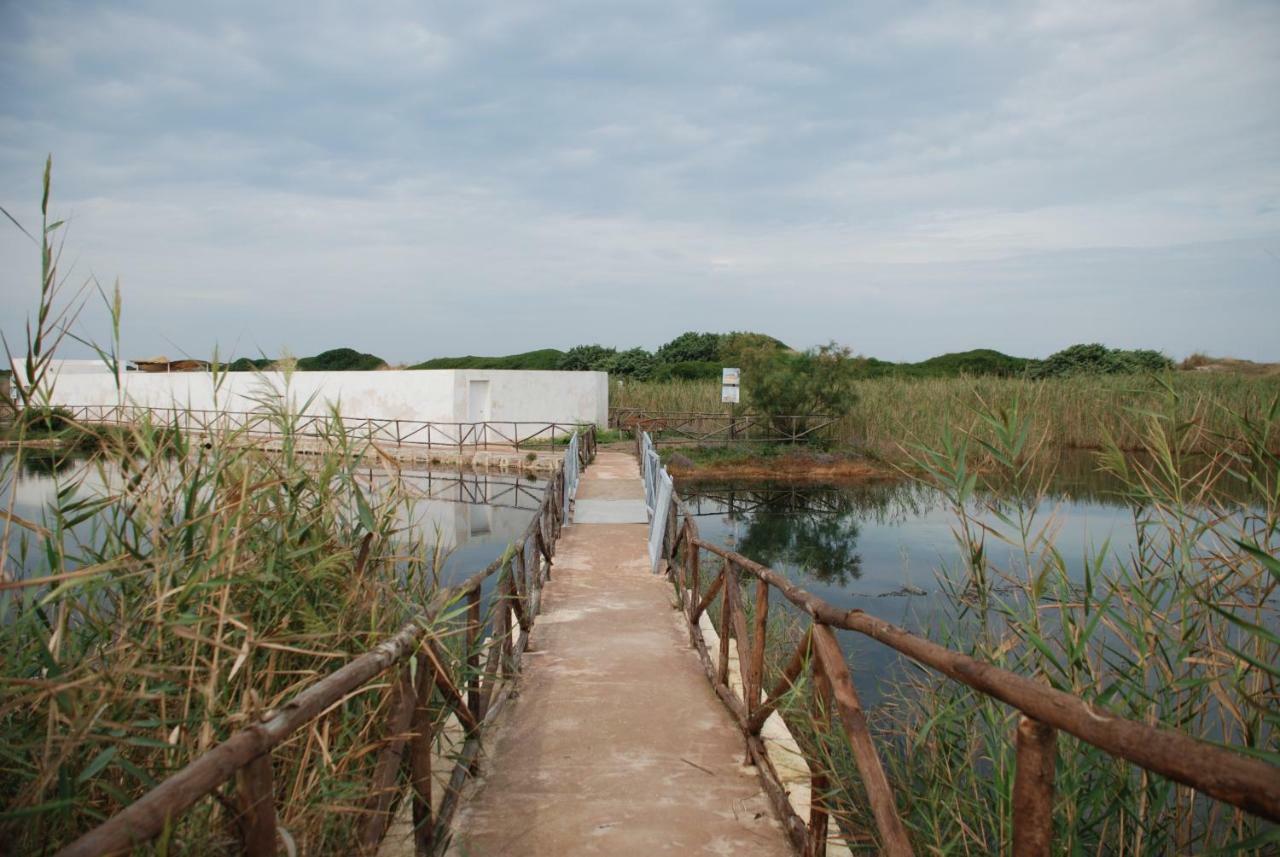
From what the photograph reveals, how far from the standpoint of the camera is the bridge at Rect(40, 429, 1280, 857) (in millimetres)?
1337

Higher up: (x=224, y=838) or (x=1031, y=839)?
(x=1031, y=839)

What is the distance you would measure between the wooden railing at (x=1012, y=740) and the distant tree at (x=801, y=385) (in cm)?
1979

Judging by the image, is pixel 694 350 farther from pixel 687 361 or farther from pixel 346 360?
pixel 346 360

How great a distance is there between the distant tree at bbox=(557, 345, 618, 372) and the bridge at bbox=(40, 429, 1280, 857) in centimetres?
3840

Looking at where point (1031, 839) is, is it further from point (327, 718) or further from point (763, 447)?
point (763, 447)

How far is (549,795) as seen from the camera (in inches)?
120

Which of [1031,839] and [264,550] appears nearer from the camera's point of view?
[1031,839]

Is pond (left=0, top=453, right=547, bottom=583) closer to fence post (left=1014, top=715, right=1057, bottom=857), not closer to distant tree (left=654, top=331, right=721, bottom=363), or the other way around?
fence post (left=1014, top=715, right=1057, bottom=857)

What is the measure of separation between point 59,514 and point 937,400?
836 inches

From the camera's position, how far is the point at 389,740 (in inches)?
82.7

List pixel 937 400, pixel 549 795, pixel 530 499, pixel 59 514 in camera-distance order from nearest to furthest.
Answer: pixel 59 514 < pixel 549 795 < pixel 530 499 < pixel 937 400

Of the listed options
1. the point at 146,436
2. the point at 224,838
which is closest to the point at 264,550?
the point at 146,436

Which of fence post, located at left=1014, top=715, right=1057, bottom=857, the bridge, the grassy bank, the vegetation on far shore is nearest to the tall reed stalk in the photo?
the bridge

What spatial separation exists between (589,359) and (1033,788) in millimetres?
44287
